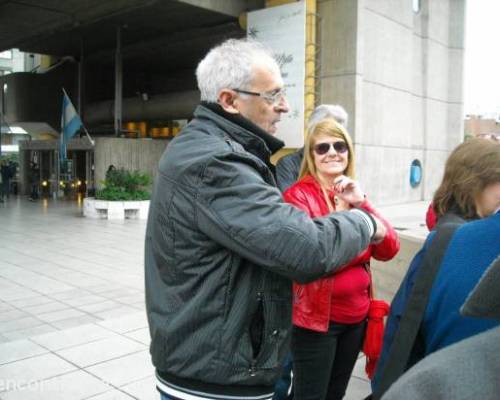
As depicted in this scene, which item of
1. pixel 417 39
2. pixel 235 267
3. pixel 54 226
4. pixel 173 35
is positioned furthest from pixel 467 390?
pixel 173 35

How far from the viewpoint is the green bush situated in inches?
623

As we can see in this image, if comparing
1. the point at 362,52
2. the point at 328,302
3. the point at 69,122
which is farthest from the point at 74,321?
the point at 69,122

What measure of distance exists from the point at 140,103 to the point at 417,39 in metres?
13.9

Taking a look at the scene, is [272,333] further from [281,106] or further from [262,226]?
[281,106]

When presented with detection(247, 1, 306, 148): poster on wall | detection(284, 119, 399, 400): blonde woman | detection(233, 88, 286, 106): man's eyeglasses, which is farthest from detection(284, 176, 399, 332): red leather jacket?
detection(247, 1, 306, 148): poster on wall

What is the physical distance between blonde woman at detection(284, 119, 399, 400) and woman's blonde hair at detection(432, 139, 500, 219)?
359 millimetres

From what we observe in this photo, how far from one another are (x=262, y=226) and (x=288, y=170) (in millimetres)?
1870

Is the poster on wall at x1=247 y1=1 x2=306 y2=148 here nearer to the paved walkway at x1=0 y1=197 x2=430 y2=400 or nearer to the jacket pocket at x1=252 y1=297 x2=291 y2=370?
the paved walkway at x1=0 y1=197 x2=430 y2=400

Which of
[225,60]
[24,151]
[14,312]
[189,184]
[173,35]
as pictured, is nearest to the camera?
[189,184]

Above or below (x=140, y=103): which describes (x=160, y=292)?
below

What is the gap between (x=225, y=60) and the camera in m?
1.74

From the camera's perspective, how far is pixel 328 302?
2543mm

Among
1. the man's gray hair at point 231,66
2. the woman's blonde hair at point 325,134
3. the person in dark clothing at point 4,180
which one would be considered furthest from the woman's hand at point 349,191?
the person in dark clothing at point 4,180

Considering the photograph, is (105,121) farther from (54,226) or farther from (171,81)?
(54,226)
